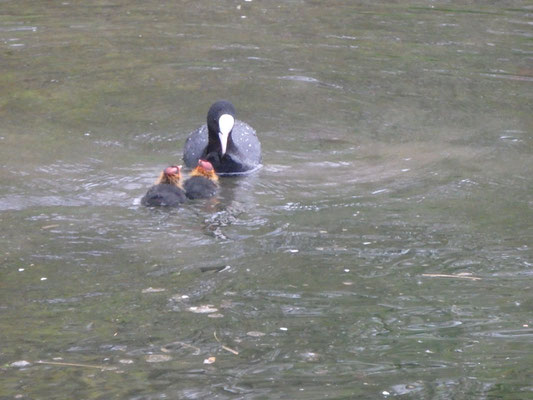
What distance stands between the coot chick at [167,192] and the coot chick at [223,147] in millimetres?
1062

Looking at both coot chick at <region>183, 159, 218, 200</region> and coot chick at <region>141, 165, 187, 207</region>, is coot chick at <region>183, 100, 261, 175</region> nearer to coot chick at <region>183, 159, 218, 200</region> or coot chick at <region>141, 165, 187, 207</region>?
coot chick at <region>183, 159, 218, 200</region>

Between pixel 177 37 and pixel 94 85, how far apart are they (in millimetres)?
2138

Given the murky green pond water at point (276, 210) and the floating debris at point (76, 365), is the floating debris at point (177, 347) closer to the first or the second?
the murky green pond water at point (276, 210)

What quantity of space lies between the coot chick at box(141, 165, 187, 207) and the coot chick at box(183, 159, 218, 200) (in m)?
0.13

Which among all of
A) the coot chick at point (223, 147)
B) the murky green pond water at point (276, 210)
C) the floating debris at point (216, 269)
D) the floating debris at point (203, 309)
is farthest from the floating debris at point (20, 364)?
the coot chick at point (223, 147)

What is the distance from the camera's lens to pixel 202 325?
540 centimetres

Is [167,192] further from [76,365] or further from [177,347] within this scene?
[76,365]

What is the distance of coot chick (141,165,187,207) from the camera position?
7531 mm

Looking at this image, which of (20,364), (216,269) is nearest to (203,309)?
(216,269)

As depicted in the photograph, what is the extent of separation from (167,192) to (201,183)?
51 cm

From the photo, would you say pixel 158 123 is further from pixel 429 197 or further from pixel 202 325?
pixel 202 325

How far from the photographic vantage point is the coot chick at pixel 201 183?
7980 millimetres

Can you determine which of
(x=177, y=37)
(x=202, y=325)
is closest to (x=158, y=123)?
(x=177, y=37)

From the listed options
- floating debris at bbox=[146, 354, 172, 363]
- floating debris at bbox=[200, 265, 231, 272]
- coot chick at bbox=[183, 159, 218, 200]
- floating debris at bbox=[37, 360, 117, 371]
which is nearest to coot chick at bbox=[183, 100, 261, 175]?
coot chick at bbox=[183, 159, 218, 200]
